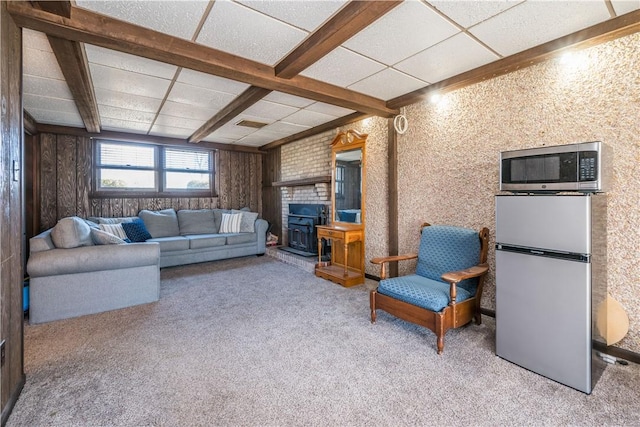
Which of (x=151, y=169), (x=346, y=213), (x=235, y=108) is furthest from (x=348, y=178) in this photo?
(x=151, y=169)

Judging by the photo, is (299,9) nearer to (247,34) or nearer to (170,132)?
(247,34)

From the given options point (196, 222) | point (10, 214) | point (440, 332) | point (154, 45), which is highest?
point (154, 45)

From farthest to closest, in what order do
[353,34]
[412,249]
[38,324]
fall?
[412,249] < [38,324] < [353,34]

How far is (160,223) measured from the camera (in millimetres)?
5383

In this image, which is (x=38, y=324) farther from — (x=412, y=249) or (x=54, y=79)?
(x=412, y=249)

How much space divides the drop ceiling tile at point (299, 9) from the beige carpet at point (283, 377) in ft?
7.94

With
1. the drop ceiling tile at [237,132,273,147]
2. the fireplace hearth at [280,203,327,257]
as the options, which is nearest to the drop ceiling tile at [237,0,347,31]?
the fireplace hearth at [280,203,327,257]

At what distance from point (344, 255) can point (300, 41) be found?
A: 2.91 m

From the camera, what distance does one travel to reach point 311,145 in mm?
5406

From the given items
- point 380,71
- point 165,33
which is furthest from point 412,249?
point 165,33

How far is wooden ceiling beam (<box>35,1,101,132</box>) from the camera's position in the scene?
177cm

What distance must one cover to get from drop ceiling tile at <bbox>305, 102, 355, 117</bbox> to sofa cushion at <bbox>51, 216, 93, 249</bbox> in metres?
3.04

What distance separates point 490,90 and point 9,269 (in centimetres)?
390

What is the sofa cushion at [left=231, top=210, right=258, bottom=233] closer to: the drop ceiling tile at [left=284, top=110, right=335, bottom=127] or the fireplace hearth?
the fireplace hearth
